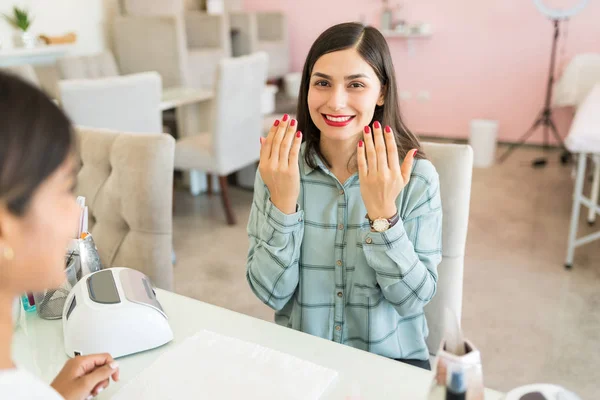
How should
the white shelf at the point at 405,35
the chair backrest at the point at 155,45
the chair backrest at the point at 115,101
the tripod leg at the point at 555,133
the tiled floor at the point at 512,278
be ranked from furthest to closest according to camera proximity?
1. the white shelf at the point at 405,35
2. the tripod leg at the point at 555,133
3. the chair backrest at the point at 155,45
4. the chair backrest at the point at 115,101
5. the tiled floor at the point at 512,278

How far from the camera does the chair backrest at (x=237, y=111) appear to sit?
284cm

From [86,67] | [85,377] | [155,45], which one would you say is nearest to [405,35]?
[155,45]

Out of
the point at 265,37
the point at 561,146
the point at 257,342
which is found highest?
the point at 265,37

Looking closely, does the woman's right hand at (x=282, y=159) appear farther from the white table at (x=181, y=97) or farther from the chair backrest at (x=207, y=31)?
the chair backrest at (x=207, y=31)

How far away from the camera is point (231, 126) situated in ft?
9.82

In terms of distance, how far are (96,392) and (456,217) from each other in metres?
Answer: 0.76

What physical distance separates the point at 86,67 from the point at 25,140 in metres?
3.60

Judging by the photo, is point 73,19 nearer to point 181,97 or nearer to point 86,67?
point 86,67

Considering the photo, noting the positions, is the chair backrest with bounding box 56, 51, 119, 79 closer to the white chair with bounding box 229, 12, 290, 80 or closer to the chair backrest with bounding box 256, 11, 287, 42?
the white chair with bounding box 229, 12, 290, 80

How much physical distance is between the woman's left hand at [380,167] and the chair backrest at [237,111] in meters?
2.02

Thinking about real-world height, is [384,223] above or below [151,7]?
below

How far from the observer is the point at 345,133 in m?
1.09

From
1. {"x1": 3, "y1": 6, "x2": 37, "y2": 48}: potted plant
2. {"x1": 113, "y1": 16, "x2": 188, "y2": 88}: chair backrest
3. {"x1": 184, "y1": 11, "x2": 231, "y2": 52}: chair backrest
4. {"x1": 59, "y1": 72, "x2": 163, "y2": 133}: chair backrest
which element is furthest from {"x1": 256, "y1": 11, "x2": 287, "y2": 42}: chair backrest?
{"x1": 59, "y1": 72, "x2": 163, "y2": 133}: chair backrest

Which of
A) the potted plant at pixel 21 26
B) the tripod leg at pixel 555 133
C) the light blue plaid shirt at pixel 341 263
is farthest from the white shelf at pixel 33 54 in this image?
the tripod leg at pixel 555 133
